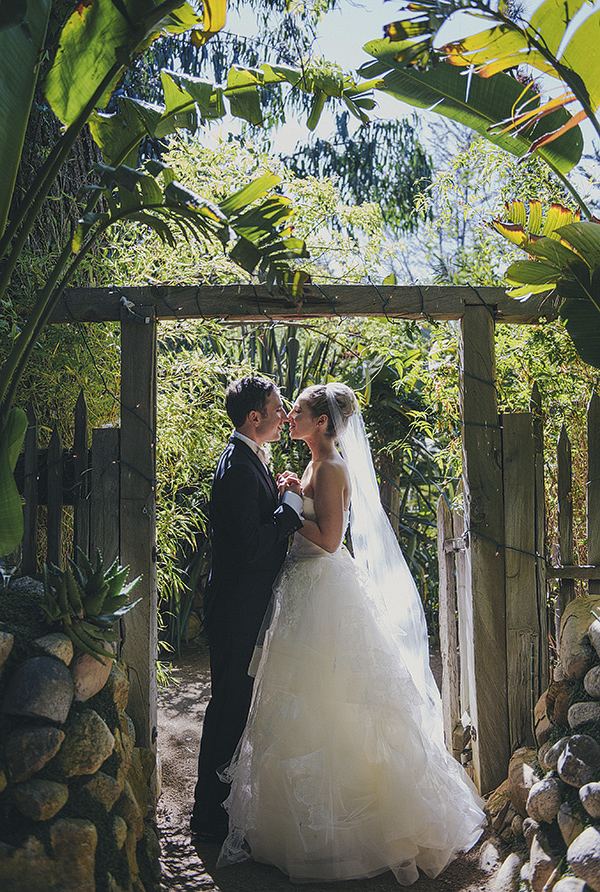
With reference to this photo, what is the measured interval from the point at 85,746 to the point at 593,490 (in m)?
2.27

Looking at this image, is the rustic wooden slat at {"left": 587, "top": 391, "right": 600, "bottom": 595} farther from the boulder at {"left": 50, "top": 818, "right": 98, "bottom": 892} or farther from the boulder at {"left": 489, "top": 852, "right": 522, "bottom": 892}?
the boulder at {"left": 50, "top": 818, "right": 98, "bottom": 892}

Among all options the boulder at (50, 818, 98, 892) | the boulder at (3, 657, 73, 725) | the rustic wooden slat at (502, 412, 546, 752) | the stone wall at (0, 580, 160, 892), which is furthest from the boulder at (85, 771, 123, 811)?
the rustic wooden slat at (502, 412, 546, 752)

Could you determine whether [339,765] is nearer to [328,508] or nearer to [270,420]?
[328,508]

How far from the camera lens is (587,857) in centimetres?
205

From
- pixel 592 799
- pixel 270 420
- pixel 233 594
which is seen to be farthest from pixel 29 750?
pixel 592 799

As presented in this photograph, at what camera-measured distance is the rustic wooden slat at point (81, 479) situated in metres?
3.20

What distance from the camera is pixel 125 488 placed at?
3.15 m

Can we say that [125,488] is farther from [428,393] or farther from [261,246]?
[428,393]

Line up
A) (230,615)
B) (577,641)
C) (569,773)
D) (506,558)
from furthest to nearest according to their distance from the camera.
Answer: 1. (506,558)
2. (230,615)
3. (577,641)
4. (569,773)

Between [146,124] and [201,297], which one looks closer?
[146,124]

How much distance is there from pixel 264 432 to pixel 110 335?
996mm

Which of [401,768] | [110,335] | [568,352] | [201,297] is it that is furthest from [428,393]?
[401,768]

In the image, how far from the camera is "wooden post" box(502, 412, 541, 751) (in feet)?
10.1

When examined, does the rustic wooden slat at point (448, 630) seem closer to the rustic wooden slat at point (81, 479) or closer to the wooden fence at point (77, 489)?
the wooden fence at point (77, 489)
